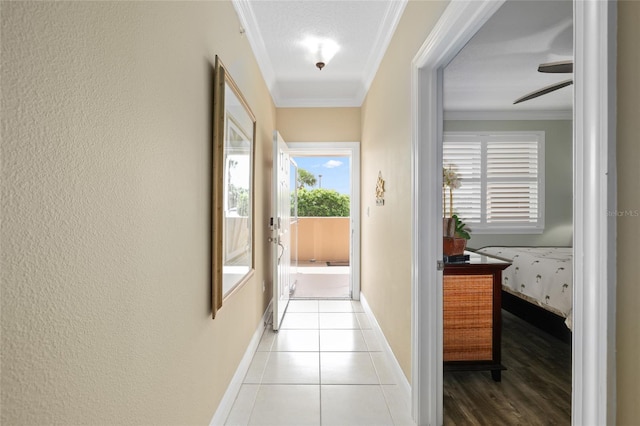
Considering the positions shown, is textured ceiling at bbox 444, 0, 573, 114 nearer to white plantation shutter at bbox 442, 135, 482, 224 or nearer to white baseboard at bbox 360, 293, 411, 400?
white plantation shutter at bbox 442, 135, 482, 224

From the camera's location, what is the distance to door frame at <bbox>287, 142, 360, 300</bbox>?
4.32m

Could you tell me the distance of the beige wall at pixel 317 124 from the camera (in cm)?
433

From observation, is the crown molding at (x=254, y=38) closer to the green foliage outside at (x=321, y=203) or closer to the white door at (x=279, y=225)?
the white door at (x=279, y=225)

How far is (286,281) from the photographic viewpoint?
4.03 m

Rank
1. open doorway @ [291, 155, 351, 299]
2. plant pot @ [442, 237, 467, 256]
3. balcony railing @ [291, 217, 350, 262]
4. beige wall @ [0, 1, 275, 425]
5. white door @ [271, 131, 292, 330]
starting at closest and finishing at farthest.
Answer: beige wall @ [0, 1, 275, 425] < plant pot @ [442, 237, 467, 256] < white door @ [271, 131, 292, 330] < open doorway @ [291, 155, 351, 299] < balcony railing @ [291, 217, 350, 262]

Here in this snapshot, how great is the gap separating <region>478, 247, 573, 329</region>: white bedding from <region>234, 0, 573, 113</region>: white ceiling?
1.87m

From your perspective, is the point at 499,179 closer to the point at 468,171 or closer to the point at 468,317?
the point at 468,171

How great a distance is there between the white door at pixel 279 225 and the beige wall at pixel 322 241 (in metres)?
4.04

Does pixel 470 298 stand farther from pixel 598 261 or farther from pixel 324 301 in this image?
pixel 324 301

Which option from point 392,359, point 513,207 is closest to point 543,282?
point 392,359

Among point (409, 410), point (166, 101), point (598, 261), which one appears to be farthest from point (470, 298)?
point (166, 101)

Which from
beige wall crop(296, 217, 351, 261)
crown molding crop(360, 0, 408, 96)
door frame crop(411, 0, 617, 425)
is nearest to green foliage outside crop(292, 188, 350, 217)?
beige wall crop(296, 217, 351, 261)

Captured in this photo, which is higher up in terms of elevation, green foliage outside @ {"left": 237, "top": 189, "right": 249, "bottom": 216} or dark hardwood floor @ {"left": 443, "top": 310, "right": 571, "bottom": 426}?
green foliage outside @ {"left": 237, "top": 189, "right": 249, "bottom": 216}

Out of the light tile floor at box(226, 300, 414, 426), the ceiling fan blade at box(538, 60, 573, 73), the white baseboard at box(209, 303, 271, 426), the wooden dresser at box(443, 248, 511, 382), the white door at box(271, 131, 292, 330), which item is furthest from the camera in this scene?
the white door at box(271, 131, 292, 330)
